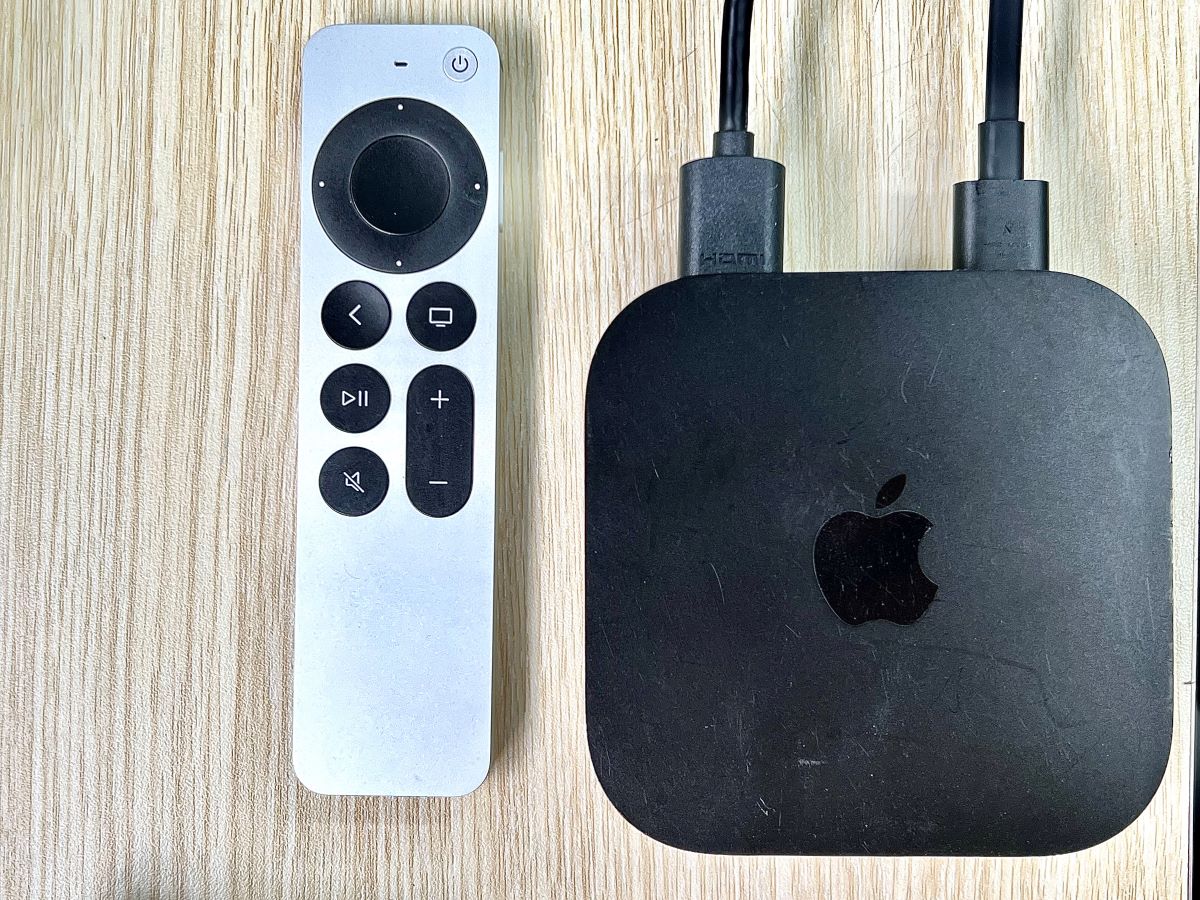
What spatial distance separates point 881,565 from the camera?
0.27m

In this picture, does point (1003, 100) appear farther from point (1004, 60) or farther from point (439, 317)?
point (439, 317)

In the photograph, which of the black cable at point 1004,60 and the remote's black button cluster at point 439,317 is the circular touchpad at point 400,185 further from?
the black cable at point 1004,60

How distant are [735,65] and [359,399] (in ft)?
0.54

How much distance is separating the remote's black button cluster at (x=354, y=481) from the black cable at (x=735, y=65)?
0.52ft

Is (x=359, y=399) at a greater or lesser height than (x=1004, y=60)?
lesser

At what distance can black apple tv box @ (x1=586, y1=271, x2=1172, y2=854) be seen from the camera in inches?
10.5

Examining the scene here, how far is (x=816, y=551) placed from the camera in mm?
271

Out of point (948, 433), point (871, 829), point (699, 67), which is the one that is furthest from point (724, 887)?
point (699, 67)

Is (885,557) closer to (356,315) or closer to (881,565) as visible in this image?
(881,565)

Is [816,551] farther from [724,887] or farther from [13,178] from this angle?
[13,178]

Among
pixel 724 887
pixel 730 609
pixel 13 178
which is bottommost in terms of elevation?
pixel 724 887

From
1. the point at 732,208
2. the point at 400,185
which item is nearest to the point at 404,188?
the point at 400,185

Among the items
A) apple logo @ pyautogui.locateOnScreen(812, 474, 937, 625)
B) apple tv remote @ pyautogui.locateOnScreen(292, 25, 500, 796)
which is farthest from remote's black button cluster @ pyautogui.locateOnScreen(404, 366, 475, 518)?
apple logo @ pyautogui.locateOnScreen(812, 474, 937, 625)

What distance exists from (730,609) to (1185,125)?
0.74ft
